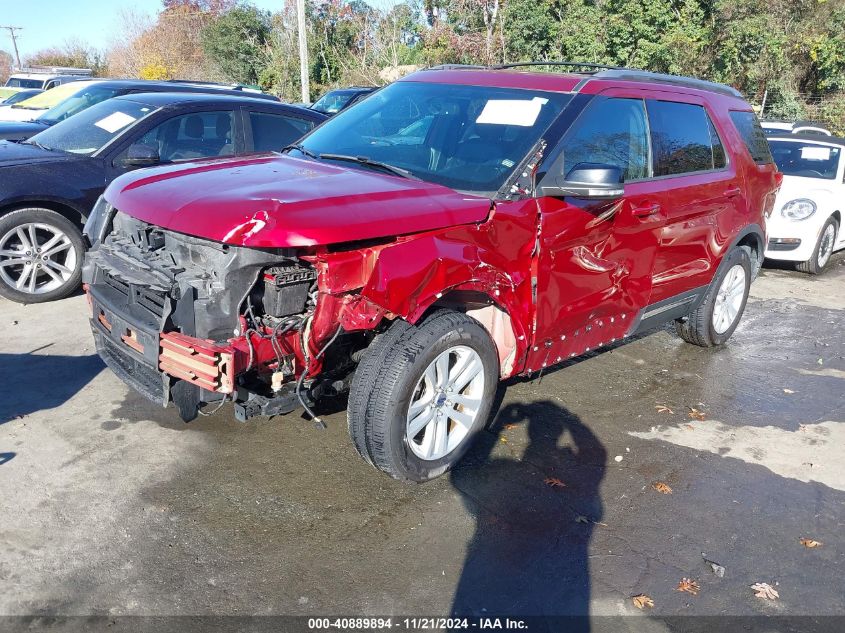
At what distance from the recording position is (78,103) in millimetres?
8188

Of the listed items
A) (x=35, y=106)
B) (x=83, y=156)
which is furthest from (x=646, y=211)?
(x=35, y=106)

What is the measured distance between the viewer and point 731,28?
1953cm

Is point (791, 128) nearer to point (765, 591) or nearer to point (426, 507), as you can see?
point (765, 591)

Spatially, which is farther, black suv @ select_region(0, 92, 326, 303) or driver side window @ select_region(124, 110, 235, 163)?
driver side window @ select_region(124, 110, 235, 163)

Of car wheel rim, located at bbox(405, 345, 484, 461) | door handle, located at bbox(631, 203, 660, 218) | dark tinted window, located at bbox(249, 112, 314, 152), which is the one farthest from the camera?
dark tinted window, located at bbox(249, 112, 314, 152)

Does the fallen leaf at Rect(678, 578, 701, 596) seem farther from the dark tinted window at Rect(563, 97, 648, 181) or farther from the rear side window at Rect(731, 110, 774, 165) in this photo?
the rear side window at Rect(731, 110, 774, 165)

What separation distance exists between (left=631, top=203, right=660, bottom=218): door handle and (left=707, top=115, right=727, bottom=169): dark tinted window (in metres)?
1.09

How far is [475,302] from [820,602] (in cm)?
200

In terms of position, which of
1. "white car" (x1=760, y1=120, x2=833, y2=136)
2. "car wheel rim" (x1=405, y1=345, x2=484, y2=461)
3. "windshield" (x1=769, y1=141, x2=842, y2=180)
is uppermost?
"white car" (x1=760, y1=120, x2=833, y2=136)

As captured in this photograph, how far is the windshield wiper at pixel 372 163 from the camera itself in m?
3.84

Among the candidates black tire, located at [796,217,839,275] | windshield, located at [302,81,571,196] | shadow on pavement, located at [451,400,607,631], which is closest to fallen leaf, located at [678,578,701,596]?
shadow on pavement, located at [451,400,607,631]

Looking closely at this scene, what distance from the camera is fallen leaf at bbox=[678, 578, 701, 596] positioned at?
10.1 feet

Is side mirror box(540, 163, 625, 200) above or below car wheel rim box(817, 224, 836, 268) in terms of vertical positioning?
above

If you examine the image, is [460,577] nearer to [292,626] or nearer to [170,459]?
[292,626]
